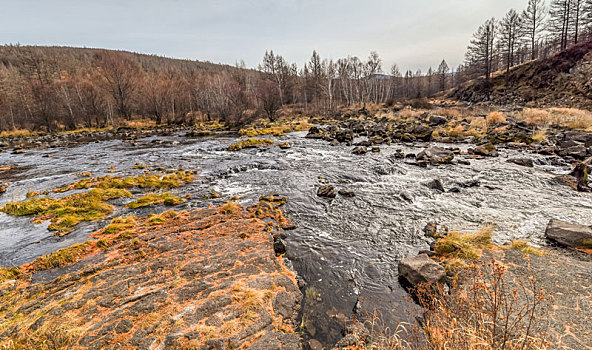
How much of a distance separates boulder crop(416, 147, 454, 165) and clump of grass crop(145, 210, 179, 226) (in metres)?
13.9

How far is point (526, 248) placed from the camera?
564 centimetres

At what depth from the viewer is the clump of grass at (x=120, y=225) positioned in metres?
7.45

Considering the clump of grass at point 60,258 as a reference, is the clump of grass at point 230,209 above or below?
above

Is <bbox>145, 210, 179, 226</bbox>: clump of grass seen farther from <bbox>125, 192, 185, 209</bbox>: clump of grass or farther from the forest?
the forest

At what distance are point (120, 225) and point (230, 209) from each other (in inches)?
139

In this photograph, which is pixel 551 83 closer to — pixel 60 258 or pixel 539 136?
pixel 539 136

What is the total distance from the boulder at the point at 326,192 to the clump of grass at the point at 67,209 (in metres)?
8.40

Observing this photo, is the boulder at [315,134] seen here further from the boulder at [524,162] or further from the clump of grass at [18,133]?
the clump of grass at [18,133]

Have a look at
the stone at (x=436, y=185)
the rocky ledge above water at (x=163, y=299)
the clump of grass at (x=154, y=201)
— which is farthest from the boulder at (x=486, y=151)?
the clump of grass at (x=154, y=201)

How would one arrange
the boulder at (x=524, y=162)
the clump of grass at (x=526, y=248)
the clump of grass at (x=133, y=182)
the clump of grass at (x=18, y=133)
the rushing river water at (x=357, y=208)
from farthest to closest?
the clump of grass at (x=18, y=133), the boulder at (x=524, y=162), the clump of grass at (x=133, y=182), the clump of grass at (x=526, y=248), the rushing river water at (x=357, y=208)

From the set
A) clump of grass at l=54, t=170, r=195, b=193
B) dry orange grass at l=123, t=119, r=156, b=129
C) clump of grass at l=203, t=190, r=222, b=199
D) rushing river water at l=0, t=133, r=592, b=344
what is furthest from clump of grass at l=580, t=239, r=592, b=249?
dry orange grass at l=123, t=119, r=156, b=129

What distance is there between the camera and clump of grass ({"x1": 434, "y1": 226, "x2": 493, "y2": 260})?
561 centimetres

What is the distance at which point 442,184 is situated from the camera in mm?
10500

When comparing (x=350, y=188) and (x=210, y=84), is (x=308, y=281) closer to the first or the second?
(x=350, y=188)
